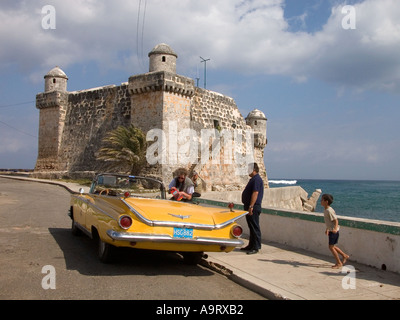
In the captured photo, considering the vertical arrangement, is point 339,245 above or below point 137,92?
below

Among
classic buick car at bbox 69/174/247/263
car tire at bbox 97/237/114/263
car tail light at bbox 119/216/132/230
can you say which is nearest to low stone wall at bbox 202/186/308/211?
classic buick car at bbox 69/174/247/263

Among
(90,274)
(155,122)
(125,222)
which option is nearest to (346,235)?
(125,222)

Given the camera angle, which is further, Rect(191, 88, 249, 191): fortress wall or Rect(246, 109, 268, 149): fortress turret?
Rect(246, 109, 268, 149): fortress turret

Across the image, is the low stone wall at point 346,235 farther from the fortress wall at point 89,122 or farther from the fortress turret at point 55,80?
the fortress turret at point 55,80

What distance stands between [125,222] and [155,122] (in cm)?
1752

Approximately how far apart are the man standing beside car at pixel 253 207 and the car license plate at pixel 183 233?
2.08 metres

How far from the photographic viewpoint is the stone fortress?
22.9 m

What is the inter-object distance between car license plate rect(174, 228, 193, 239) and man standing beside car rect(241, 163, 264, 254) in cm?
208

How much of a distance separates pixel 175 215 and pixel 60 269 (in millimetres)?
1782

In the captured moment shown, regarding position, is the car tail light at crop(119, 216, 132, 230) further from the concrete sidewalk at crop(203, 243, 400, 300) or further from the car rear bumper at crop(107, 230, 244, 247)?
the concrete sidewalk at crop(203, 243, 400, 300)
